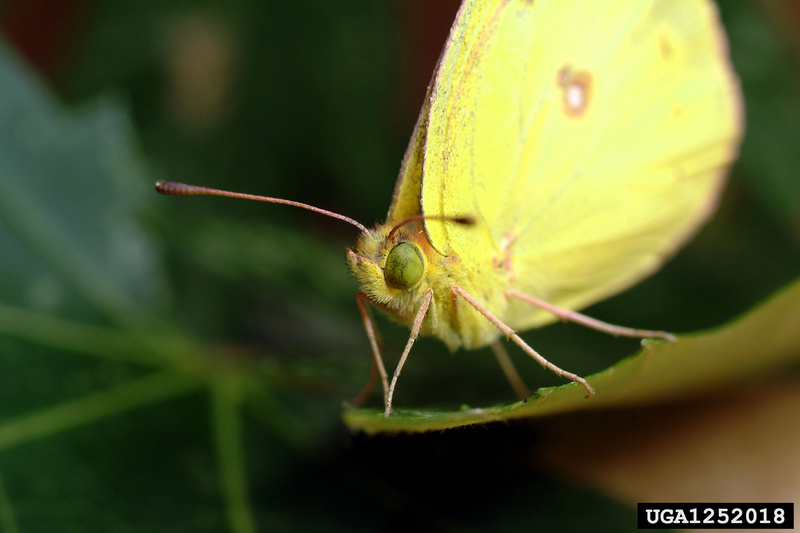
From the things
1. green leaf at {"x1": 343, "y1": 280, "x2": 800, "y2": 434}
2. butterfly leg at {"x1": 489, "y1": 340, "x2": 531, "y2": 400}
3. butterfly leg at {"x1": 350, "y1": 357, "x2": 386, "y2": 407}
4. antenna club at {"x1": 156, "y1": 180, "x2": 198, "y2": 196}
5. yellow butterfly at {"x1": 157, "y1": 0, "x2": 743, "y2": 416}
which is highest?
yellow butterfly at {"x1": 157, "y1": 0, "x2": 743, "y2": 416}

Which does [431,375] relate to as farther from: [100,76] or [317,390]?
[100,76]

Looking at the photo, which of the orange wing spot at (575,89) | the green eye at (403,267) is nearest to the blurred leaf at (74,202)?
the green eye at (403,267)

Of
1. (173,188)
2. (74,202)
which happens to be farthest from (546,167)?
(74,202)

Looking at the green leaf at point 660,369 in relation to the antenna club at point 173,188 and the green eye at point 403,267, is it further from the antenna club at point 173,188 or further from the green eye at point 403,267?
the antenna club at point 173,188

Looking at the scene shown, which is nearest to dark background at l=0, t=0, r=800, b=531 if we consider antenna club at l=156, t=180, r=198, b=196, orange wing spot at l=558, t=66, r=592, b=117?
antenna club at l=156, t=180, r=198, b=196

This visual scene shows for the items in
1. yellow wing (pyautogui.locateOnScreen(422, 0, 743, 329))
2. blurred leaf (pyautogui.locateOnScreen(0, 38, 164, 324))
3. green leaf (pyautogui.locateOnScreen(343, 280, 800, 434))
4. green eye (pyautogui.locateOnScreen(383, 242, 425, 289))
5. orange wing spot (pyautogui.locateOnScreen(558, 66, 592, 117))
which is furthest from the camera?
blurred leaf (pyautogui.locateOnScreen(0, 38, 164, 324))

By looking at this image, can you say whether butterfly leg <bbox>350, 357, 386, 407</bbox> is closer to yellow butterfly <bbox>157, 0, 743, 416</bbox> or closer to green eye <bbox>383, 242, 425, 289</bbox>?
yellow butterfly <bbox>157, 0, 743, 416</bbox>

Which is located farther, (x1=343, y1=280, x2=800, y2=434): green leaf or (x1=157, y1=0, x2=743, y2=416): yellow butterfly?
(x1=157, y1=0, x2=743, y2=416): yellow butterfly
